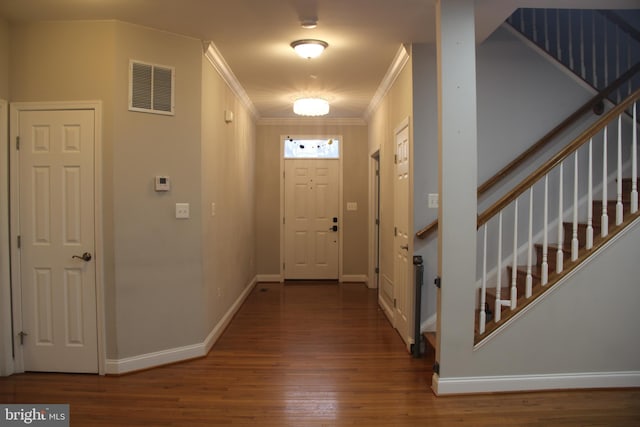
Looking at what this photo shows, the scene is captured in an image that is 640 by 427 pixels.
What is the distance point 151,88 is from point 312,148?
3642 mm

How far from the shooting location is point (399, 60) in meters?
3.74

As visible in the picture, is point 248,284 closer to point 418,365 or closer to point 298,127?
point 298,127

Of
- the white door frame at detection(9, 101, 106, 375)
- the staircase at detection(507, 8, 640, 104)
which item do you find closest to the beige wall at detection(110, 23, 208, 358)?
the white door frame at detection(9, 101, 106, 375)

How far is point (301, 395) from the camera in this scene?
2.74 meters

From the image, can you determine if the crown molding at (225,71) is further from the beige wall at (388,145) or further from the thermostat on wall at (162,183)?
the beige wall at (388,145)

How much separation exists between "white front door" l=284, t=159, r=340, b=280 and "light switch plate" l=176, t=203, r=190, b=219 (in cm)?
330

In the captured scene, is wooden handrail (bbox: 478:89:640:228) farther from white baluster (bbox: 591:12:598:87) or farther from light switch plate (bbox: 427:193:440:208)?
white baluster (bbox: 591:12:598:87)

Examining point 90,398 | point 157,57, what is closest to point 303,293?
point 90,398

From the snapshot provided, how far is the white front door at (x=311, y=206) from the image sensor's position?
6.56 m

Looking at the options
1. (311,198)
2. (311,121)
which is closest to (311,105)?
(311,121)

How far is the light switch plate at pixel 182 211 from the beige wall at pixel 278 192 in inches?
126

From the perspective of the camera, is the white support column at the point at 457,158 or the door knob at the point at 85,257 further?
the door knob at the point at 85,257

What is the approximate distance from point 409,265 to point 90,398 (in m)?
2.61

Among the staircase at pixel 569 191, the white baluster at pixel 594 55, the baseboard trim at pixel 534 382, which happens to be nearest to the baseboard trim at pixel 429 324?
the staircase at pixel 569 191
